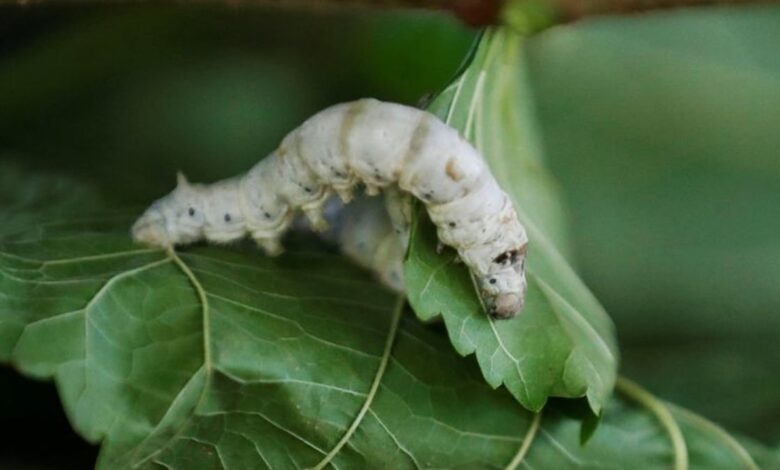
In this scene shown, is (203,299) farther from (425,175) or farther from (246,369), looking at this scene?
(425,175)

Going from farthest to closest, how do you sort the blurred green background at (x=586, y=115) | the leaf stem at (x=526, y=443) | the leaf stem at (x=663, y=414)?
the blurred green background at (x=586, y=115) < the leaf stem at (x=663, y=414) < the leaf stem at (x=526, y=443)

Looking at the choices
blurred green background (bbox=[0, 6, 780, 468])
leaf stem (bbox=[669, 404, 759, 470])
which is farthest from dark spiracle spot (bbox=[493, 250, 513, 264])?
blurred green background (bbox=[0, 6, 780, 468])

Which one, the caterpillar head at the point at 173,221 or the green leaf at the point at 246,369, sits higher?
the caterpillar head at the point at 173,221

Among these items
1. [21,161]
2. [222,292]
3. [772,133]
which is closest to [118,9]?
[21,161]

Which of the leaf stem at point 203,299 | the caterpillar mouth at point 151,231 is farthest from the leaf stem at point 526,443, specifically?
the caterpillar mouth at point 151,231

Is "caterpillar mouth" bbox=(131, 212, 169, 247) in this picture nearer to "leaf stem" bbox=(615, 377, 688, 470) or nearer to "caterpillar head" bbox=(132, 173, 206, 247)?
"caterpillar head" bbox=(132, 173, 206, 247)

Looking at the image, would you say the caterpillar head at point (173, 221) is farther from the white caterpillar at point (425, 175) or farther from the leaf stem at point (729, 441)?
the leaf stem at point (729, 441)
